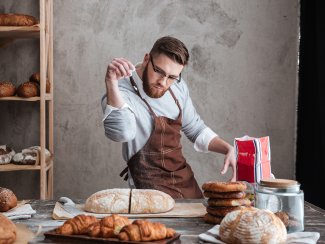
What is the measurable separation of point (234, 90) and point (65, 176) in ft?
4.47

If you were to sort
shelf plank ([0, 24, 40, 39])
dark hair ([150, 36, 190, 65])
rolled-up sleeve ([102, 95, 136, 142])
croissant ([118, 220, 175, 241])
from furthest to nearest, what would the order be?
1. shelf plank ([0, 24, 40, 39])
2. dark hair ([150, 36, 190, 65])
3. rolled-up sleeve ([102, 95, 136, 142])
4. croissant ([118, 220, 175, 241])

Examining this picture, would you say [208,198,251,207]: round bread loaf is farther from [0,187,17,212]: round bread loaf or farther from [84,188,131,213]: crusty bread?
[0,187,17,212]: round bread loaf

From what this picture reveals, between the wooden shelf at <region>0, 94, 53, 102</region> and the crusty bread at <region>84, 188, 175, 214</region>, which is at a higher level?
the wooden shelf at <region>0, 94, 53, 102</region>

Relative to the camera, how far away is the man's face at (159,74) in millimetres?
2838

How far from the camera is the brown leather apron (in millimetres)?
2893

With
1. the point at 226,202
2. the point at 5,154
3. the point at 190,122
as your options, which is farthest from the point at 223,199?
the point at 5,154

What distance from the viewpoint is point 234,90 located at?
3816mm

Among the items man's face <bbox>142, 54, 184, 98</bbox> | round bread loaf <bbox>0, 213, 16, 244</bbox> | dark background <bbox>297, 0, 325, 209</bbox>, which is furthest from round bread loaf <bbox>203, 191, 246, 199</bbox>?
dark background <bbox>297, 0, 325, 209</bbox>

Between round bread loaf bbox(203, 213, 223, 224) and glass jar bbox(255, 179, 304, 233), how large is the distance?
14cm

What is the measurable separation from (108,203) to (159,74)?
109 centimetres

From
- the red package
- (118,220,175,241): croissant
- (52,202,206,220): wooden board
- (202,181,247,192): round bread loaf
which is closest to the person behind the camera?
(118,220,175,241): croissant

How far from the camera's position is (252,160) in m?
2.19

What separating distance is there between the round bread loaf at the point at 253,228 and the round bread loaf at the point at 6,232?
0.60 metres

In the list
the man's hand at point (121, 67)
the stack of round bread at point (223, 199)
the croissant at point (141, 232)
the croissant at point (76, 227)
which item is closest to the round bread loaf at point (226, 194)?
the stack of round bread at point (223, 199)
